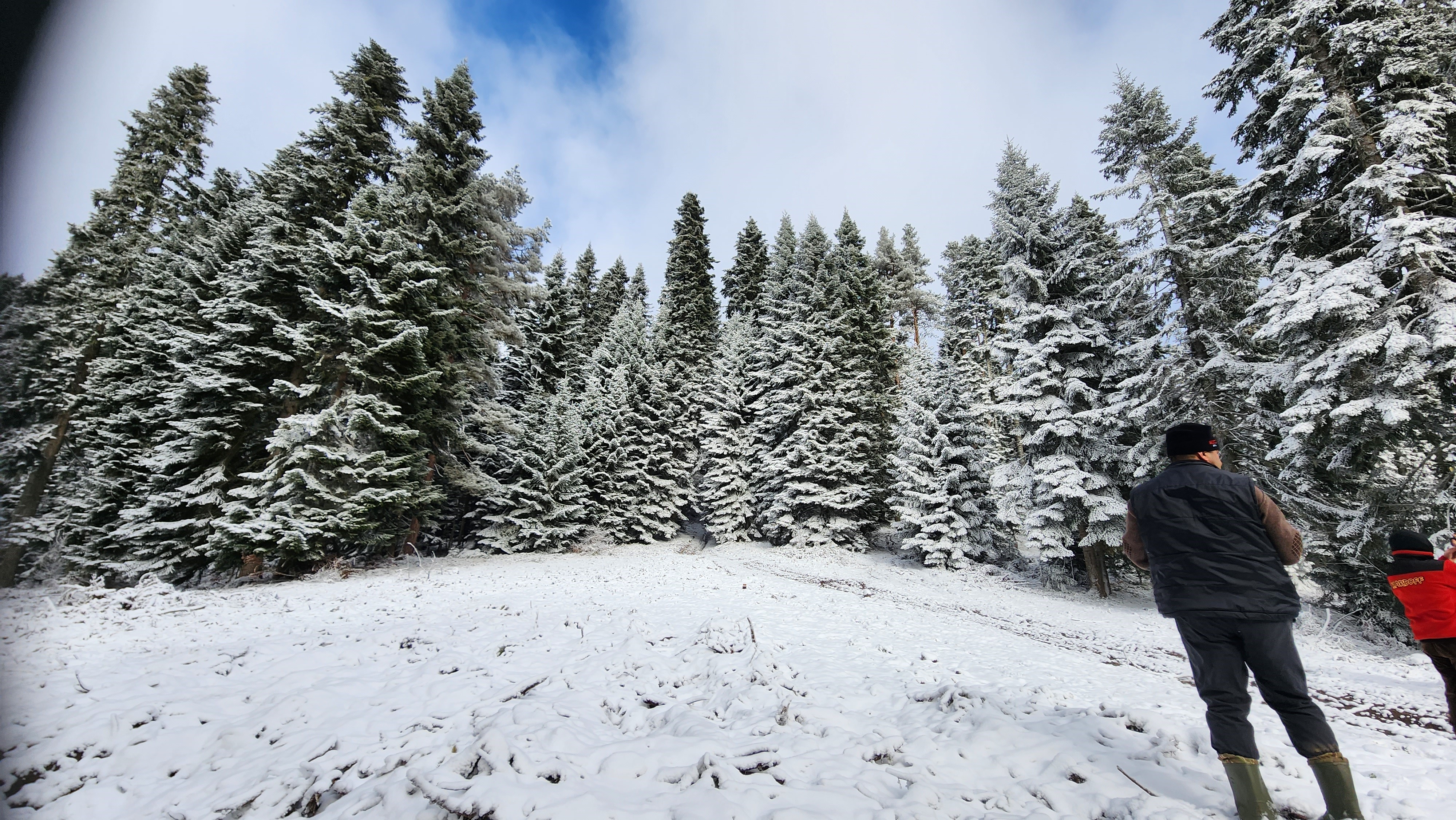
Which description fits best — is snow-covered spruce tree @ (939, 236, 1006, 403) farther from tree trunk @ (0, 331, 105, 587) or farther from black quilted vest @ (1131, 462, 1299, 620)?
tree trunk @ (0, 331, 105, 587)

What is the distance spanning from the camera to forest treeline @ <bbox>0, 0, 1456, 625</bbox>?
885 cm

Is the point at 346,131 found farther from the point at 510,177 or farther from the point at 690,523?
the point at 690,523

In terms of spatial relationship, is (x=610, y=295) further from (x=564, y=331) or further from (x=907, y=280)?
(x=907, y=280)

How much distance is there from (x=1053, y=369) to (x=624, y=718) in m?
16.0

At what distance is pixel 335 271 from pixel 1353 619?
26.2 m

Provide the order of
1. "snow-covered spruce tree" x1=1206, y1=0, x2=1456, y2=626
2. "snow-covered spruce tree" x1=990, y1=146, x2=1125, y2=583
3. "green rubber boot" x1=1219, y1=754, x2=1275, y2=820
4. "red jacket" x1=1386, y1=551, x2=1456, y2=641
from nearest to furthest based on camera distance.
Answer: "green rubber boot" x1=1219, y1=754, x2=1275, y2=820 → "red jacket" x1=1386, y1=551, x2=1456, y2=641 → "snow-covered spruce tree" x1=1206, y1=0, x2=1456, y2=626 → "snow-covered spruce tree" x1=990, y1=146, x2=1125, y2=583

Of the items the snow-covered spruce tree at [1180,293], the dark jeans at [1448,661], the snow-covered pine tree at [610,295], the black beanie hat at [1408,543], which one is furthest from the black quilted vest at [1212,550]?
the snow-covered pine tree at [610,295]

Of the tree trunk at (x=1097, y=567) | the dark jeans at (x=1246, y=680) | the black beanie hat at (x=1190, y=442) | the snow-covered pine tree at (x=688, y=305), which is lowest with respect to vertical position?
the tree trunk at (x=1097, y=567)

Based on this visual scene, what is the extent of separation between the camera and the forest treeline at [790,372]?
8.85 meters

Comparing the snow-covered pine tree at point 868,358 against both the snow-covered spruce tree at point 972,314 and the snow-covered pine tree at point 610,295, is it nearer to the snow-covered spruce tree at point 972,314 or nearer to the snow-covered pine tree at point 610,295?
the snow-covered spruce tree at point 972,314

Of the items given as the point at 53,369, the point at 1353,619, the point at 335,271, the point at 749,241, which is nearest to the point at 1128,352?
the point at 1353,619

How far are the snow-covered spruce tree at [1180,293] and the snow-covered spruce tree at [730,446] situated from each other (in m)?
16.9

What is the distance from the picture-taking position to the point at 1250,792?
9.64ft

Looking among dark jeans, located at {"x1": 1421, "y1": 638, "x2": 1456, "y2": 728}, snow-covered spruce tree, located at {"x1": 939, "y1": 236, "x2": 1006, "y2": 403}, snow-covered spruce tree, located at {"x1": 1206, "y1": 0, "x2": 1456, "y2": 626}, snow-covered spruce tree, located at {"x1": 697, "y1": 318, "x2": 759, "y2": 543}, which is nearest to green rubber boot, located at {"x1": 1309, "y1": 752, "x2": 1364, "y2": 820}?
dark jeans, located at {"x1": 1421, "y1": 638, "x2": 1456, "y2": 728}
